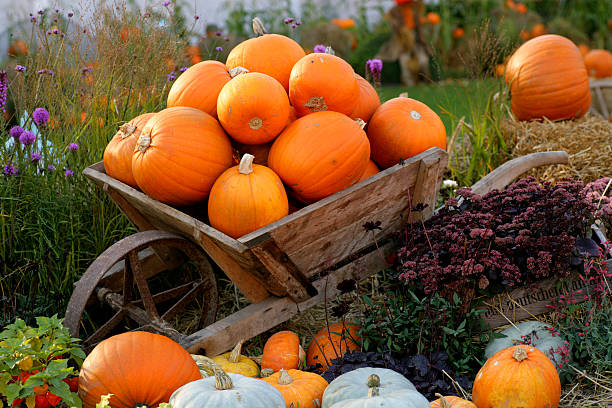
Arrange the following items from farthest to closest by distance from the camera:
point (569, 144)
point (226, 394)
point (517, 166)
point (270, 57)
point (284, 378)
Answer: point (569, 144)
point (517, 166)
point (270, 57)
point (284, 378)
point (226, 394)

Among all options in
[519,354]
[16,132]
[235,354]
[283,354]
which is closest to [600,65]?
[519,354]

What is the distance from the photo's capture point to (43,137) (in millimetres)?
2832

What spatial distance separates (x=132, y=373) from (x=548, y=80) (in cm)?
337

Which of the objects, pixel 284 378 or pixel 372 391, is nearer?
pixel 372 391

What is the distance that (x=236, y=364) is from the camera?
2.21m

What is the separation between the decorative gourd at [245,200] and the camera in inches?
82.4

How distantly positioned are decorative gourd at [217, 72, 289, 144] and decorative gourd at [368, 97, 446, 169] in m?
0.49

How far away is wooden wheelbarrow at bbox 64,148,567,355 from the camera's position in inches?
85.4

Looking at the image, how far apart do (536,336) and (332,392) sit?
0.86 meters

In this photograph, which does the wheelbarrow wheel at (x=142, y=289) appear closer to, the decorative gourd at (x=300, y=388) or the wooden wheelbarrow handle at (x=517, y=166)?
the decorative gourd at (x=300, y=388)

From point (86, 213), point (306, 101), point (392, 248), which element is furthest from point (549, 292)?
point (86, 213)

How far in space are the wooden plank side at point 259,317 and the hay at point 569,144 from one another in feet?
5.81

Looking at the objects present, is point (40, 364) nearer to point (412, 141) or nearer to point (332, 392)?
point (332, 392)

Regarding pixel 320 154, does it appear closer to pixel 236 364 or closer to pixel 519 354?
pixel 236 364
